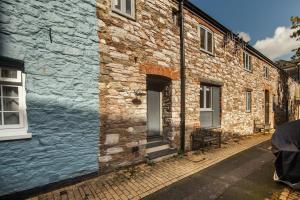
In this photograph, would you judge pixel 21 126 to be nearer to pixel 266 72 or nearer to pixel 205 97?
pixel 205 97

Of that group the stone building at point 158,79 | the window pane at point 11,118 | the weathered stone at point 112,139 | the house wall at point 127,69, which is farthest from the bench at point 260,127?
the window pane at point 11,118

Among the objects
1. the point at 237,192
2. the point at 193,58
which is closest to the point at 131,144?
the point at 237,192

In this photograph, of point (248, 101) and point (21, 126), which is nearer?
point (21, 126)

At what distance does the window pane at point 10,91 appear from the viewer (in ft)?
12.0

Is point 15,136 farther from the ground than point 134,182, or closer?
farther from the ground

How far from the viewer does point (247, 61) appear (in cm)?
1192

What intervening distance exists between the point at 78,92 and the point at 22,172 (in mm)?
2006

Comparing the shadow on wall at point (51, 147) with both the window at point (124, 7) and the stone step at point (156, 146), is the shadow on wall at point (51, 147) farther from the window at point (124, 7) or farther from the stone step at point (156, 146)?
the window at point (124, 7)

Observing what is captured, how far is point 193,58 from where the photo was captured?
7551mm

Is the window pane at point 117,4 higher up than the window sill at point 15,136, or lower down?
higher up

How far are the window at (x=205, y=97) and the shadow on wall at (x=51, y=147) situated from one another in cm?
522

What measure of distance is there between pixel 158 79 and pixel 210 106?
3601mm

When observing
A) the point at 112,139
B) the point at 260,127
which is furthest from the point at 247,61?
the point at 112,139

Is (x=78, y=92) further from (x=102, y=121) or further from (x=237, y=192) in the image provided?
(x=237, y=192)
